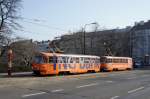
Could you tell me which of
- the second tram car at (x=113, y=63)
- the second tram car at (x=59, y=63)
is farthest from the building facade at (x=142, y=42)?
the second tram car at (x=59, y=63)

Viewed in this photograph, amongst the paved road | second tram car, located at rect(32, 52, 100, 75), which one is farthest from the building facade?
the paved road

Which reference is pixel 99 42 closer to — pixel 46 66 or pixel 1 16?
pixel 1 16

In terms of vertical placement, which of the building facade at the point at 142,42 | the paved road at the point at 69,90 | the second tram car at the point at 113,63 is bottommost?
the paved road at the point at 69,90

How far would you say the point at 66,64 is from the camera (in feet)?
124

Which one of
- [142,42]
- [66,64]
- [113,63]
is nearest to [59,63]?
[66,64]

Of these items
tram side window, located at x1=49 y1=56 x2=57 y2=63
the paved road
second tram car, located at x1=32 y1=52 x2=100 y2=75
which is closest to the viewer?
the paved road

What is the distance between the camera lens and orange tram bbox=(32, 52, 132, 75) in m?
34.4

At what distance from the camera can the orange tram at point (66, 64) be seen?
34375mm

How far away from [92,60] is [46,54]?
1152cm

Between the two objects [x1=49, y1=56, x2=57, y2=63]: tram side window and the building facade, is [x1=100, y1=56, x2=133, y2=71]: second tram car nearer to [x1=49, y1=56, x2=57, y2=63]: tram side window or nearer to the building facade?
[x1=49, y1=56, x2=57, y2=63]: tram side window

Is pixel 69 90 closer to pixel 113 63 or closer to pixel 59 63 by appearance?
pixel 59 63

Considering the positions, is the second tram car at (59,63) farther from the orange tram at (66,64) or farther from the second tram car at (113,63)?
the second tram car at (113,63)

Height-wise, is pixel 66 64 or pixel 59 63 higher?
pixel 59 63

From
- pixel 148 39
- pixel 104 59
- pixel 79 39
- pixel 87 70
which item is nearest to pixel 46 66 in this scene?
pixel 87 70
